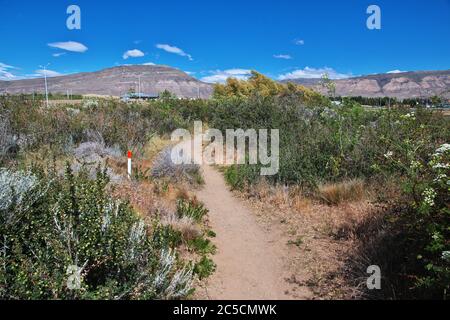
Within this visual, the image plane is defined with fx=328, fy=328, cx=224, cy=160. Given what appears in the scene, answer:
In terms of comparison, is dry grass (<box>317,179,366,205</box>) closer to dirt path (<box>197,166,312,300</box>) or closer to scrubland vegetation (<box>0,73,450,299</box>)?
scrubland vegetation (<box>0,73,450,299</box>)

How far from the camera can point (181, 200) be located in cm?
713

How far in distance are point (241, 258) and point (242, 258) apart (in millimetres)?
17

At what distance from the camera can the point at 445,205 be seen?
3.65 meters

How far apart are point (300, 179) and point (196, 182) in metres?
3.05

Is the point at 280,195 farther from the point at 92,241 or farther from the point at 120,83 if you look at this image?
the point at 120,83

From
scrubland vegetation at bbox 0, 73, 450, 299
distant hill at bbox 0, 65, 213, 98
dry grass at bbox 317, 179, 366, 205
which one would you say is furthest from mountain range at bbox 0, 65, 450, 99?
dry grass at bbox 317, 179, 366, 205

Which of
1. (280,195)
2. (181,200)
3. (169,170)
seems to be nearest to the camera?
(181,200)

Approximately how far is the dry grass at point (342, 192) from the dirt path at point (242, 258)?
5.49 feet

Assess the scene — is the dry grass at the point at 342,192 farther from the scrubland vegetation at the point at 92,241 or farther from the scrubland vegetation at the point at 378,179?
the scrubland vegetation at the point at 92,241

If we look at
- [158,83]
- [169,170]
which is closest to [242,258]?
[169,170]

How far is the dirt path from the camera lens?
4.31 meters

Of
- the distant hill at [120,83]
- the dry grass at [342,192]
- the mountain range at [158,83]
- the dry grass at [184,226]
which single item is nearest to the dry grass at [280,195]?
the dry grass at [342,192]

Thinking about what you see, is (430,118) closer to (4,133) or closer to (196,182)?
(196,182)

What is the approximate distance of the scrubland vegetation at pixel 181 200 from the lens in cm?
344
